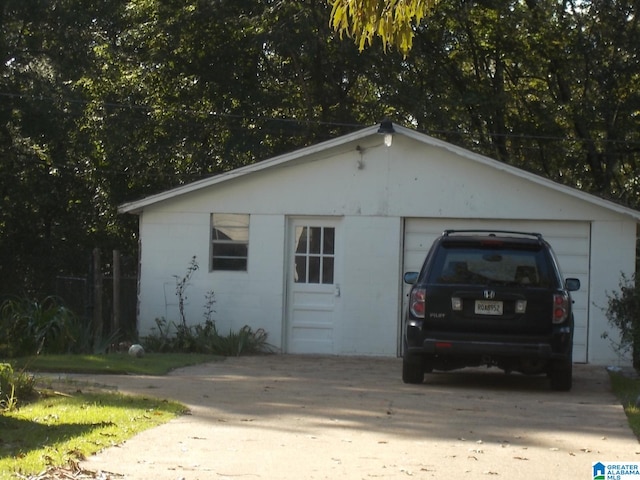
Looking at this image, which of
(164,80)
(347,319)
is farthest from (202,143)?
(347,319)

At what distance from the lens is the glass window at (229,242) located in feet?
63.2

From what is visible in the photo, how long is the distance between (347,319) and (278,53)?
10.3 meters

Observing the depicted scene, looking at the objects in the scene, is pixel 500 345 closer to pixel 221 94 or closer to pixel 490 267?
pixel 490 267

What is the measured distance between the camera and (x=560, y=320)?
12469 millimetres

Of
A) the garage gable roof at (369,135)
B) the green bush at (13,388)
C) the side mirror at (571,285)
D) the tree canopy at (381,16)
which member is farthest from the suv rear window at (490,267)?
the garage gable roof at (369,135)

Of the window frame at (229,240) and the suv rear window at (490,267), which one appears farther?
the window frame at (229,240)

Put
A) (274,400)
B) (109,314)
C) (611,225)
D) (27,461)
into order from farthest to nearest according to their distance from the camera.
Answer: (109,314)
(611,225)
(274,400)
(27,461)

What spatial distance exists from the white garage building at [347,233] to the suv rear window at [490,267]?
5.53 meters

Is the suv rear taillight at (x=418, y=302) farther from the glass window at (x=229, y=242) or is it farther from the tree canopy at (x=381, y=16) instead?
the glass window at (x=229, y=242)

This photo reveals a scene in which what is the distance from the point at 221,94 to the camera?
27.7 metres

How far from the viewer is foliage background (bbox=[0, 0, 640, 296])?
2692 centimetres

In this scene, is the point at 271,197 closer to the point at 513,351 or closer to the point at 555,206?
the point at 555,206

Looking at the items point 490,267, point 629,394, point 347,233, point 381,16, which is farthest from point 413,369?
point 347,233

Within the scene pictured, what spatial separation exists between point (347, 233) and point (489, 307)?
6.56 meters
